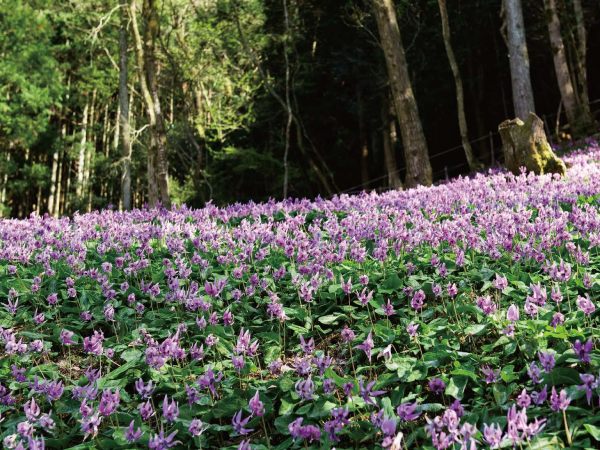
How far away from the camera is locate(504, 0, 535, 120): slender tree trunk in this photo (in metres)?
17.8

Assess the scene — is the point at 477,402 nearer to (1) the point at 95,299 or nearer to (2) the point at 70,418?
(2) the point at 70,418

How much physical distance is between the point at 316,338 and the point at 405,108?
10.6m

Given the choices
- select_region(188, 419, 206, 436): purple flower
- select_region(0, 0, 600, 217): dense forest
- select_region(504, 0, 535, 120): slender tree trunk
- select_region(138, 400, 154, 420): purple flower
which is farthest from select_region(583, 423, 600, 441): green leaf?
select_region(0, 0, 600, 217): dense forest

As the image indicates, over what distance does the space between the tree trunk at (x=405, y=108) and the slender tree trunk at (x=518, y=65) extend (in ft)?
16.0

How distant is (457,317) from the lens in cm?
438

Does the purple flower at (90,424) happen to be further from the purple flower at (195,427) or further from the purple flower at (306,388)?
the purple flower at (306,388)

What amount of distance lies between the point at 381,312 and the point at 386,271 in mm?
894

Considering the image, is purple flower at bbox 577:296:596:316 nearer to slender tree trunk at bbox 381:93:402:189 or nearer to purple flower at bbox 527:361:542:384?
purple flower at bbox 527:361:542:384

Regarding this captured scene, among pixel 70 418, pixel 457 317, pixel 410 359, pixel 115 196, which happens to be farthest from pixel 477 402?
pixel 115 196

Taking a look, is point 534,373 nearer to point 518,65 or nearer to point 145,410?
point 145,410

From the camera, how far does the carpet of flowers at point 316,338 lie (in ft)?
10.5

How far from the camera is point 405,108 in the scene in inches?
569

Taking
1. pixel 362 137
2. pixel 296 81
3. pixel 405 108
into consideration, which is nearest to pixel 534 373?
pixel 405 108

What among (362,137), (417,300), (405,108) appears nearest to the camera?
(417,300)
